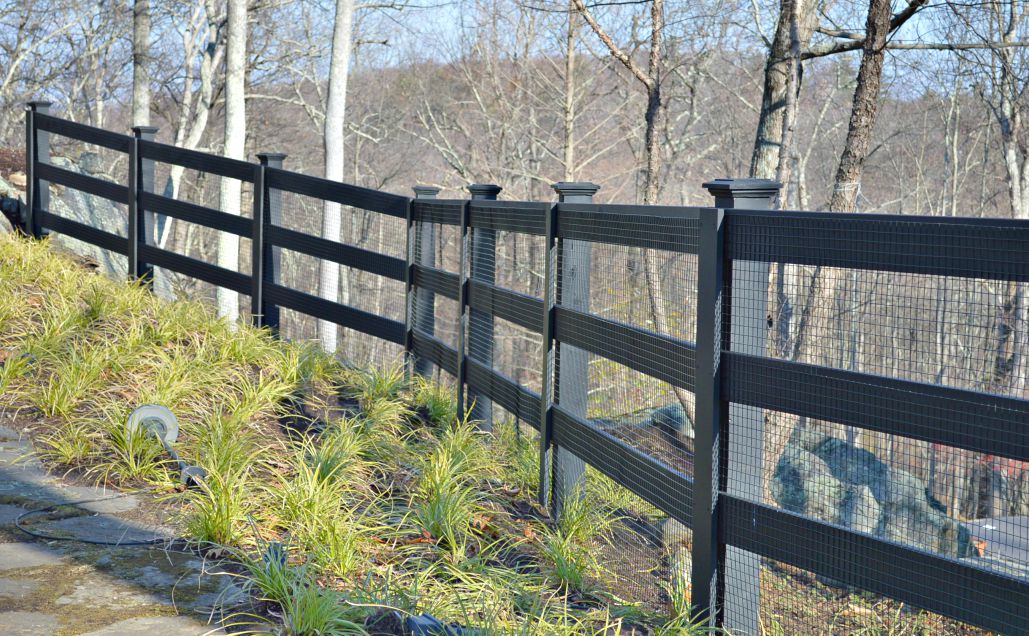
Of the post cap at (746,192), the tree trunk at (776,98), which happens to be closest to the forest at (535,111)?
the tree trunk at (776,98)

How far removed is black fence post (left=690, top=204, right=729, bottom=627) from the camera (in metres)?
3.23

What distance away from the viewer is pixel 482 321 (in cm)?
584

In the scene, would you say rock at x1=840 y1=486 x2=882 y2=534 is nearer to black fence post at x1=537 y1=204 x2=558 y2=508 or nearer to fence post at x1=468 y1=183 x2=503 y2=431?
fence post at x1=468 y1=183 x2=503 y2=431

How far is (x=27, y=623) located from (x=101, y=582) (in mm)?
365

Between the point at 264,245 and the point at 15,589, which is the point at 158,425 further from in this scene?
the point at 264,245

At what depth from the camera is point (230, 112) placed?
41.0 ft

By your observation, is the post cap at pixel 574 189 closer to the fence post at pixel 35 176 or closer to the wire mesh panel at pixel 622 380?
the wire mesh panel at pixel 622 380

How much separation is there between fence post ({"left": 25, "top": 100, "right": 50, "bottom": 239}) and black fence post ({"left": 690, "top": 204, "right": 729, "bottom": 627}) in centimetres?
828

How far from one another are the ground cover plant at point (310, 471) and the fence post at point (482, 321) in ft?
0.66

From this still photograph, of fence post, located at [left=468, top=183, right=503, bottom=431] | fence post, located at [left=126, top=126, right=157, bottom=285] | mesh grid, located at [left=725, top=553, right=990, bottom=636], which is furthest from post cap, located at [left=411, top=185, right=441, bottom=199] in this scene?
mesh grid, located at [left=725, top=553, right=990, bottom=636]

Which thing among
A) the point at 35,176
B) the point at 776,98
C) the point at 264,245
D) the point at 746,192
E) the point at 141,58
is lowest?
the point at 264,245

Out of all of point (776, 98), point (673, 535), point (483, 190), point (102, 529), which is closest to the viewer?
point (102, 529)

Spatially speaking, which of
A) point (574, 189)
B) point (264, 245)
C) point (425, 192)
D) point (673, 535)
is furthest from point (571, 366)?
point (264, 245)

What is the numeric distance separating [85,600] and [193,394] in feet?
8.24
